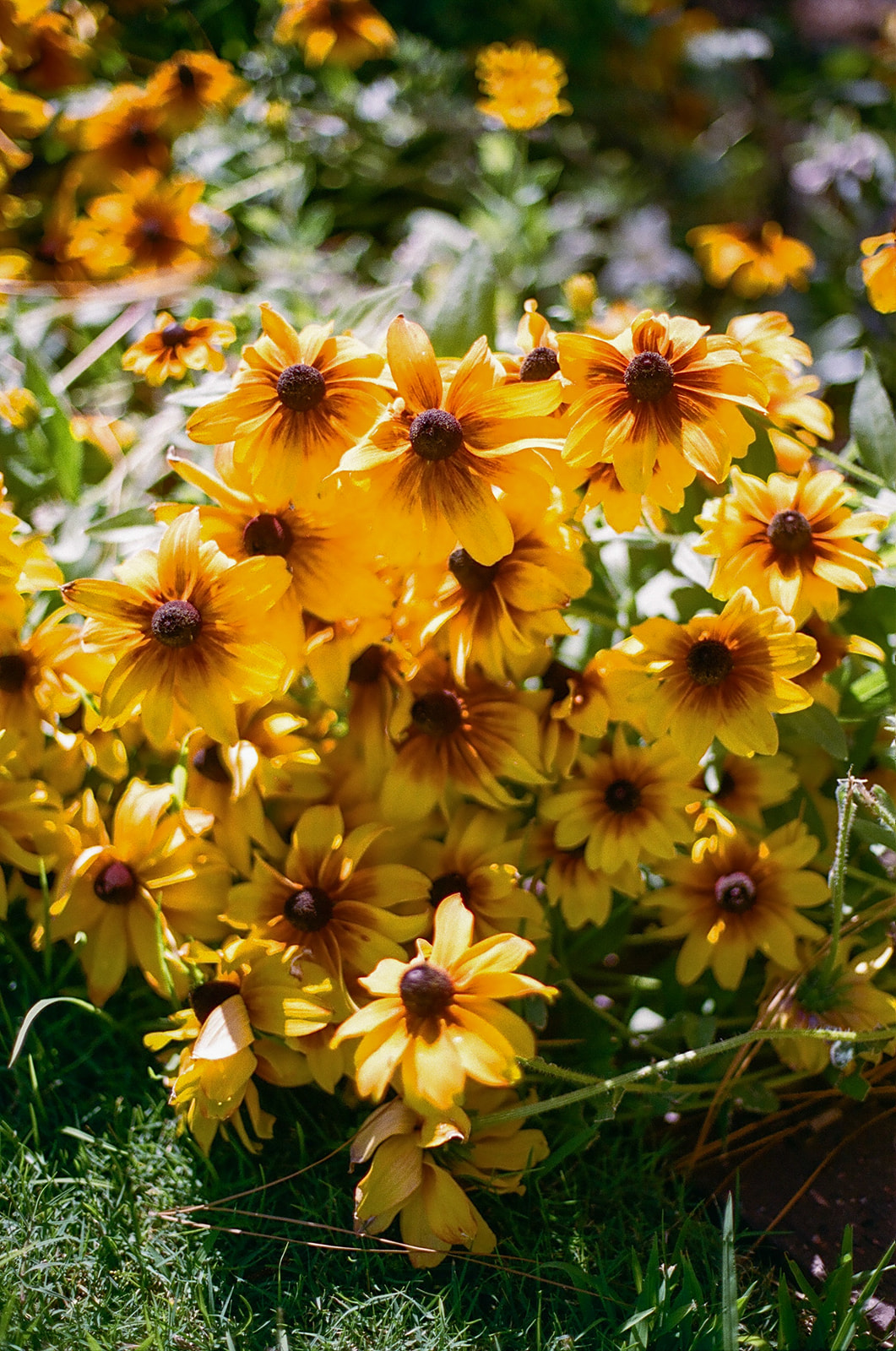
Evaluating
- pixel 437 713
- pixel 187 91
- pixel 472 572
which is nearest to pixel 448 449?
pixel 472 572

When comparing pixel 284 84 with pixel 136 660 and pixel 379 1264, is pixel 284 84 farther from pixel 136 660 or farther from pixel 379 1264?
pixel 379 1264

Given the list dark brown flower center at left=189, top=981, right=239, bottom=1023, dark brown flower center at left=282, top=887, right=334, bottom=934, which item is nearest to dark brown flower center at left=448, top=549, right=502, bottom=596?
dark brown flower center at left=282, top=887, right=334, bottom=934

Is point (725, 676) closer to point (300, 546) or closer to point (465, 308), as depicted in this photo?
point (300, 546)

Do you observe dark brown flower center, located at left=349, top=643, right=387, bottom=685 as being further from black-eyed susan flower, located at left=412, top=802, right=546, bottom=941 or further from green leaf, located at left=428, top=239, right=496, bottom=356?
green leaf, located at left=428, top=239, right=496, bottom=356

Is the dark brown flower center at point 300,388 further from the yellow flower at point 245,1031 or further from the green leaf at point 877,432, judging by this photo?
the green leaf at point 877,432

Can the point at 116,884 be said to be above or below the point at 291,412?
below

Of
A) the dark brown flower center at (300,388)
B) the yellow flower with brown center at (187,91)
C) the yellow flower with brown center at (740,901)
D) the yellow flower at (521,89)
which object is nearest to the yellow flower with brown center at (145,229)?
the yellow flower with brown center at (187,91)
